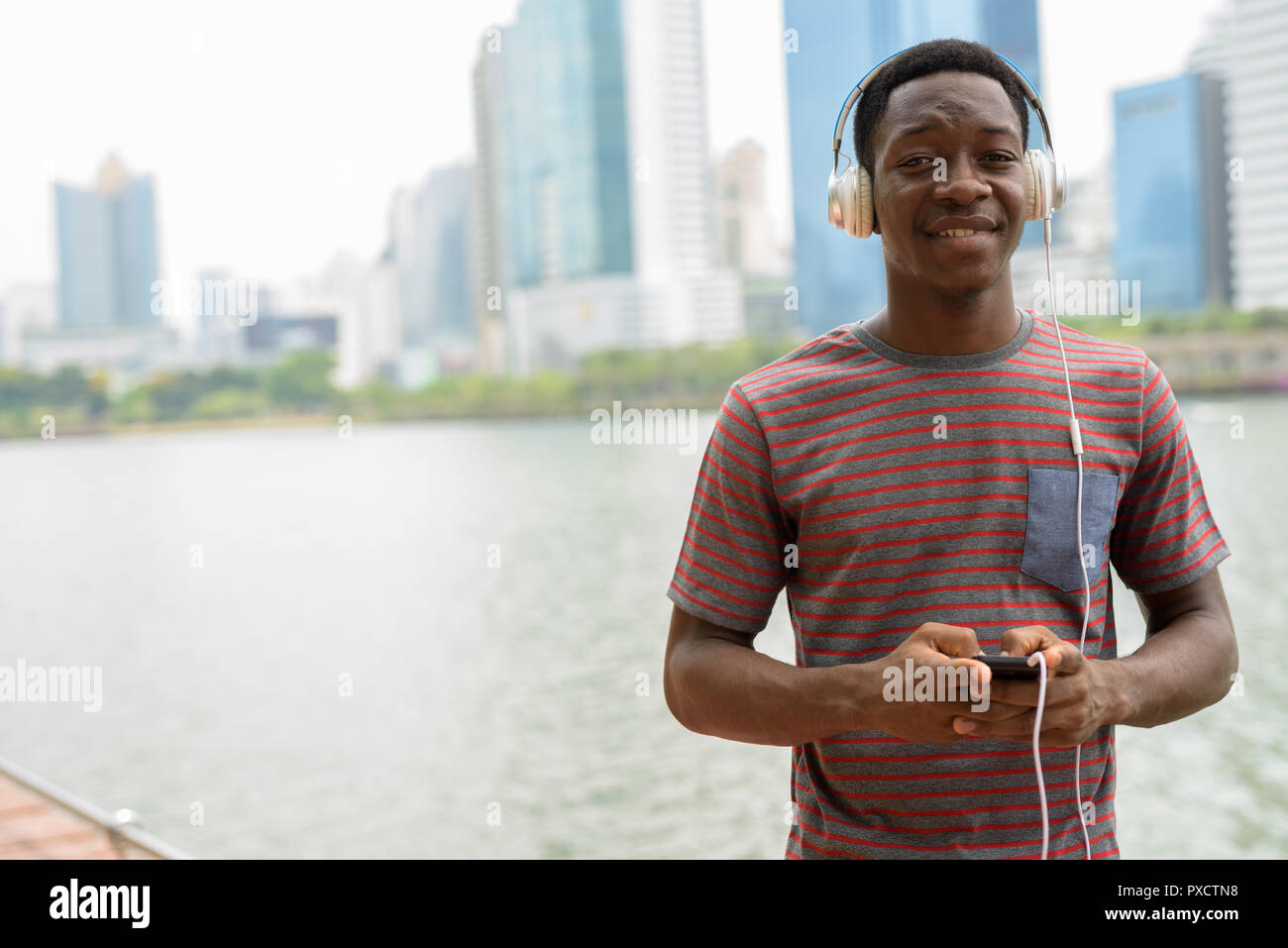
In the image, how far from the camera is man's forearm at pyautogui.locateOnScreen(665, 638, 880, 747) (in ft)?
3.54

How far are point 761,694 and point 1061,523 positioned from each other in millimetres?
331

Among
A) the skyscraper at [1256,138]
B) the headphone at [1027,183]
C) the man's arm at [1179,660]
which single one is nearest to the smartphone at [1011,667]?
the man's arm at [1179,660]

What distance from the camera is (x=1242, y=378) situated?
44.2 metres

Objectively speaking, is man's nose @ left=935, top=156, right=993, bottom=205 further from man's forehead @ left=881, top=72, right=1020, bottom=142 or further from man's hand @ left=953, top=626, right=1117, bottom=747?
man's hand @ left=953, top=626, right=1117, bottom=747

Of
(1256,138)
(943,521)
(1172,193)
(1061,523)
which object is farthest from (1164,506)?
(1256,138)

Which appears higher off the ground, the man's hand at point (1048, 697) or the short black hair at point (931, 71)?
the short black hair at point (931, 71)

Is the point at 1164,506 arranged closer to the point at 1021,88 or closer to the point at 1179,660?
the point at 1179,660

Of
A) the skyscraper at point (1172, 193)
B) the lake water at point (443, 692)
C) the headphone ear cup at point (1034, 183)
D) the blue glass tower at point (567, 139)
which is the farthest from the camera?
the blue glass tower at point (567, 139)

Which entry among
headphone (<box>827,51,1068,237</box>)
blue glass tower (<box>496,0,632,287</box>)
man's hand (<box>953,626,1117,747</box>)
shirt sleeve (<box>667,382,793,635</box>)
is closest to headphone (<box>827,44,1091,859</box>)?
headphone (<box>827,51,1068,237</box>)

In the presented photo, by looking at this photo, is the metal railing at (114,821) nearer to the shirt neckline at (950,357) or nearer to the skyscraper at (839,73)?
the shirt neckline at (950,357)

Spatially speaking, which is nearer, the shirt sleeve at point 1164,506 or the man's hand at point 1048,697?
the man's hand at point 1048,697

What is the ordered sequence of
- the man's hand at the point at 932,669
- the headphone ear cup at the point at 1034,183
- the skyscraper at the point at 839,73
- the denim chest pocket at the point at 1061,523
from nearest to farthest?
the man's hand at the point at 932,669 < the denim chest pocket at the point at 1061,523 < the headphone ear cup at the point at 1034,183 < the skyscraper at the point at 839,73

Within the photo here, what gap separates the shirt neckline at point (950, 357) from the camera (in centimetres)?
121
